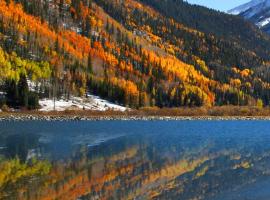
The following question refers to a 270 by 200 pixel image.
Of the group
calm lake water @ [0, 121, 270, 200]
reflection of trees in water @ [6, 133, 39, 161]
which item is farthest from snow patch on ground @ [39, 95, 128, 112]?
calm lake water @ [0, 121, 270, 200]

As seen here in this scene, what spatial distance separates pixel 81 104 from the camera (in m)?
176

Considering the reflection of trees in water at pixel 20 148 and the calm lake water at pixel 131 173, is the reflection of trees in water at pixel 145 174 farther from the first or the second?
the reflection of trees in water at pixel 20 148

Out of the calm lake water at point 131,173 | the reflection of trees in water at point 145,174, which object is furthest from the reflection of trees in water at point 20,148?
the reflection of trees in water at point 145,174

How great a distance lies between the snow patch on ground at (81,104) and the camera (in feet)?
530

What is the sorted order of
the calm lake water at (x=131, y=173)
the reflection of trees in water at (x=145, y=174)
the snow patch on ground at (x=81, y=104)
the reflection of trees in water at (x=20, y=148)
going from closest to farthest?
the calm lake water at (x=131, y=173), the reflection of trees in water at (x=145, y=174), the reflection of trees in water at (x=20, y=148), the snow patch on ground at (x=81, y=104)

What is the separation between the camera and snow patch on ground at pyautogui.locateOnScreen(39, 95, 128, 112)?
530 feet

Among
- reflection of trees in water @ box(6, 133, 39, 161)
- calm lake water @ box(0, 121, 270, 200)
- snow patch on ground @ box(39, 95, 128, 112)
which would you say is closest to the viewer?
calm lake water @ box(0, 121, 270, 200)

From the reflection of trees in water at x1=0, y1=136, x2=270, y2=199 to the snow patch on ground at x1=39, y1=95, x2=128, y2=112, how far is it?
358 ft

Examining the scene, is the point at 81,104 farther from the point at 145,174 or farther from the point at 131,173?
the point at 145,174

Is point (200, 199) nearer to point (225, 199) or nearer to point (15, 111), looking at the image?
point (225, 199)

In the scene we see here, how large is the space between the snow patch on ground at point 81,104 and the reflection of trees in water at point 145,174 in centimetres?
10911

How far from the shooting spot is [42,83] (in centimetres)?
18200

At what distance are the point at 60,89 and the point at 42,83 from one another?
7114mm

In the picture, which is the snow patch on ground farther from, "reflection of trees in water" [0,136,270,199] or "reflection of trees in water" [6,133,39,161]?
"reflection of trees in water" [0,136,270,199]
